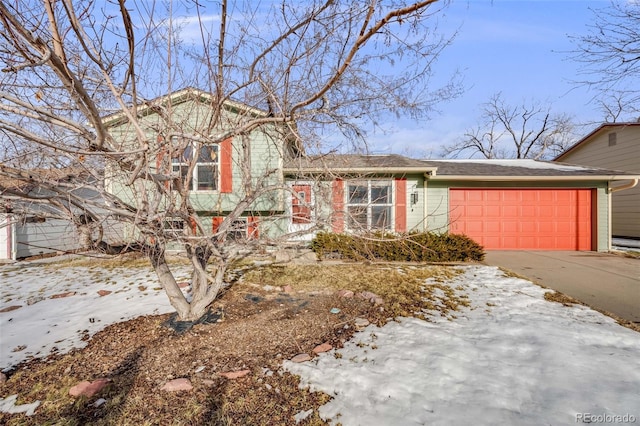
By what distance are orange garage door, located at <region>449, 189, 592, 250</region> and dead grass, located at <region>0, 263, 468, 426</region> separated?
5790mm

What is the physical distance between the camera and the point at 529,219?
31.7 ft

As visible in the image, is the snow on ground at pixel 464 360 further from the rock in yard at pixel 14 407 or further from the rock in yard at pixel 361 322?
the rock in yard at pixel 14 407

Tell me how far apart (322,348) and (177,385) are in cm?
135

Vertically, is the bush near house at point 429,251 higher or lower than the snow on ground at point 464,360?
higher

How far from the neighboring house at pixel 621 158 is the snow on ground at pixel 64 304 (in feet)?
53.8

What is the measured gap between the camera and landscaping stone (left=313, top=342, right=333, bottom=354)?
119 inches

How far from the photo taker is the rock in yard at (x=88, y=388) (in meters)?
2.42

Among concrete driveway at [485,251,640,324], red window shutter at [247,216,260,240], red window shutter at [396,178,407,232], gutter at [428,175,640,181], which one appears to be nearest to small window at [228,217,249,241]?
red window shutter at [247,216,260,240]

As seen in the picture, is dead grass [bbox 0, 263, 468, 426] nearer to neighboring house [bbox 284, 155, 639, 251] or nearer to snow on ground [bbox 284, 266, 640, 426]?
snow on ground [bbox 284, 266, 640, 426]

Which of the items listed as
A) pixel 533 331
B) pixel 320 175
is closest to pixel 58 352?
pixel 320 175

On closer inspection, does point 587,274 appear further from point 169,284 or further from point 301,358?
point 169,284

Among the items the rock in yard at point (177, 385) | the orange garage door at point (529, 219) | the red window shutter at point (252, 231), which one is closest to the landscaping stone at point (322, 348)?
the rock in yard at point (177, 385)

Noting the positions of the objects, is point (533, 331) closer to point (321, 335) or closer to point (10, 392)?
point (321, 335)

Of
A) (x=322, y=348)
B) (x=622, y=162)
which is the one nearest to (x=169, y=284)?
(x=322, y=348)
